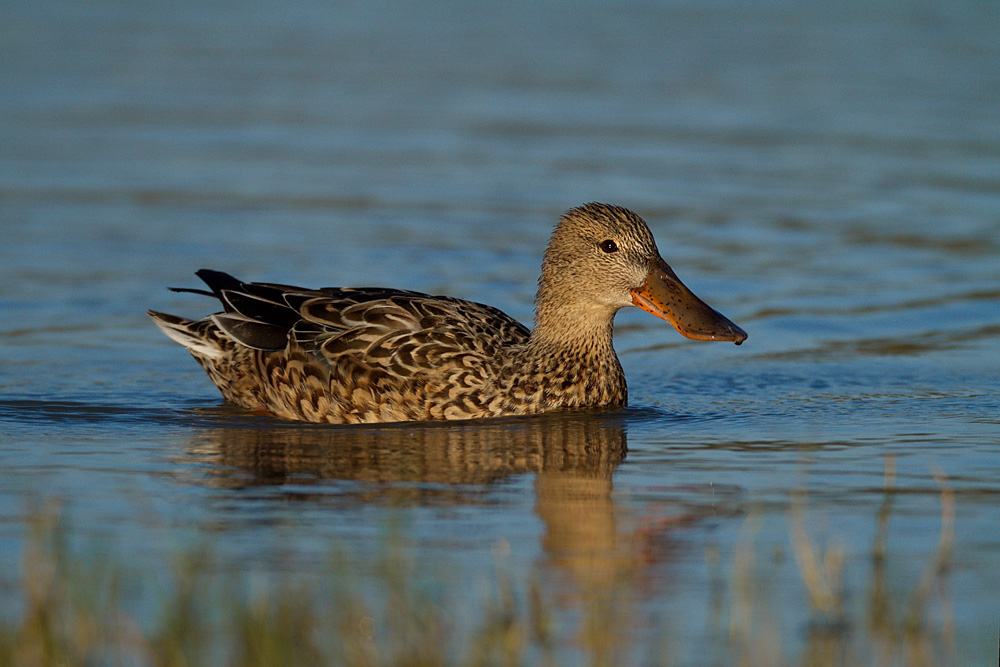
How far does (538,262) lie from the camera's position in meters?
12.7

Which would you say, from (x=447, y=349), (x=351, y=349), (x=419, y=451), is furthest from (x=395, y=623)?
(x=351, y=349)

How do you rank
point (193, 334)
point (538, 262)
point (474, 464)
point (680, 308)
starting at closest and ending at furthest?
point (474, 464) < point (680, 308) < point (193, 334) < point (538, 262)

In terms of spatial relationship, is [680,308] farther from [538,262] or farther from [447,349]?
[538,262]

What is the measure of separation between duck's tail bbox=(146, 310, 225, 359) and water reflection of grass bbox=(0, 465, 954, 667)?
409 cm

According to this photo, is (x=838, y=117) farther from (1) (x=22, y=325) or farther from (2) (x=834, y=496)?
(2) (x=834, y=496)

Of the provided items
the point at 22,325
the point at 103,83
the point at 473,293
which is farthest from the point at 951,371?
the point at 103,83

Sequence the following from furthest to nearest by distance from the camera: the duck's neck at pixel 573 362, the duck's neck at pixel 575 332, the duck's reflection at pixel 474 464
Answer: the duck's neck at pixel 575 332 → the duck's neck at pixel 573 362 → the duck's reflection at pixel 474 464

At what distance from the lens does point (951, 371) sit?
9516mm

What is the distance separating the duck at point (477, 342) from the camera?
845 cm

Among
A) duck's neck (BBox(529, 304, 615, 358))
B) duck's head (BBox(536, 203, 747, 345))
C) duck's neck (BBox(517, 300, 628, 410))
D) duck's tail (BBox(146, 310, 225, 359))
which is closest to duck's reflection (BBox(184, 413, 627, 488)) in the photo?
duck's neck (BBox(517, 300, 628, 410))

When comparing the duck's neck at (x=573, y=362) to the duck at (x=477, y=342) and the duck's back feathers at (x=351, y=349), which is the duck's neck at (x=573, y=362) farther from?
the duck's back feathers at (x=351, y=349)

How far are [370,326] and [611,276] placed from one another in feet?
4.49

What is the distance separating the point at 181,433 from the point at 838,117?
1171 centimetres

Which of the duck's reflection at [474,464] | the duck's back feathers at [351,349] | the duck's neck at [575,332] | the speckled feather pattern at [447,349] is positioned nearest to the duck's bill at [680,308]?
the speckled feather pattern at [447,349]
